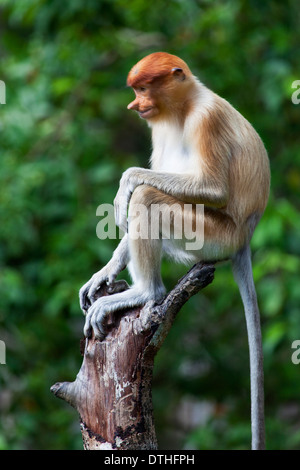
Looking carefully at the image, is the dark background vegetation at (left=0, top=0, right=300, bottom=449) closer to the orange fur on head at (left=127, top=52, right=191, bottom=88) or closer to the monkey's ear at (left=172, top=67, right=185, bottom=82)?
the monkey's ear at (left=172, top=67, right=185, bottom=82)

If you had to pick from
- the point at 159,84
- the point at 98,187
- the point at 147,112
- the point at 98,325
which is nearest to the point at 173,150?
the point at 147,112

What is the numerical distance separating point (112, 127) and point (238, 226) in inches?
185

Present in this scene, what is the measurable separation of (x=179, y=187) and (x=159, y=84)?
0.56 meters

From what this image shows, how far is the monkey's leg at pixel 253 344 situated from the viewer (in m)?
3.19

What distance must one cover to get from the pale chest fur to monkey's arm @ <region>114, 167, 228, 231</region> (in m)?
0.11

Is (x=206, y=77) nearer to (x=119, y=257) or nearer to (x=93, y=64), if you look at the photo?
(x=93, y=64)

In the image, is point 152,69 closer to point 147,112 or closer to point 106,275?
point 147,112

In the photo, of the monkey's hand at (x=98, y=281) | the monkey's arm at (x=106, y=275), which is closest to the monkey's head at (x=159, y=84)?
the monkey's arm at (x=106, y=275)

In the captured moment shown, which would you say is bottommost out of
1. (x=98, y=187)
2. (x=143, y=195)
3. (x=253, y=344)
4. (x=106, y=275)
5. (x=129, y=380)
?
(x=129, y=380)

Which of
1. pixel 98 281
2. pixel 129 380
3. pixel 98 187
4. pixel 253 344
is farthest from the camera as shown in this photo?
pixel 98 187

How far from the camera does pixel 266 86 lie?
19.6ft

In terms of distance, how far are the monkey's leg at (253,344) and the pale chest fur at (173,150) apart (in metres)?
0.55

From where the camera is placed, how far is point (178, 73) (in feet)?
11.9

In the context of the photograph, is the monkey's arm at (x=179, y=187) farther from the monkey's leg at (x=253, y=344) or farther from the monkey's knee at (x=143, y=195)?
the monkey's leg at (x=253, y=344)
